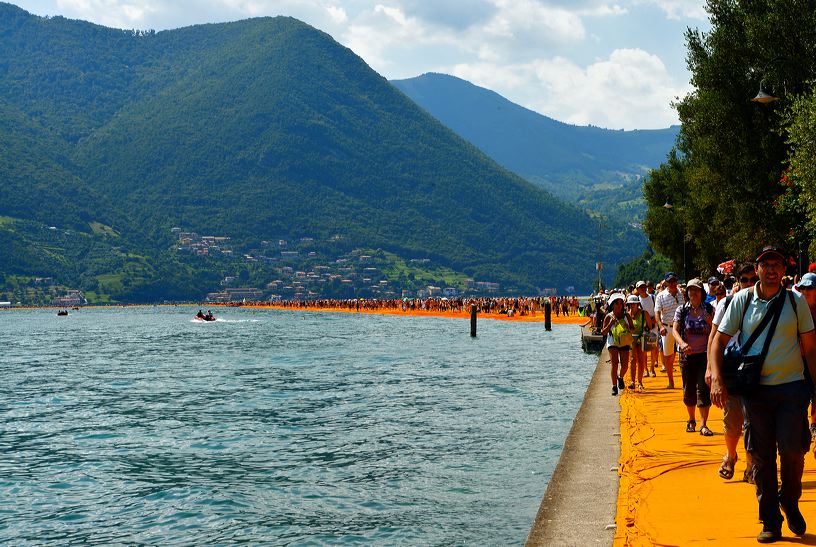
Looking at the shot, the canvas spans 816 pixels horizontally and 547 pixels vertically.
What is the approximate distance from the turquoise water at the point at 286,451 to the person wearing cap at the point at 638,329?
222 centimetres

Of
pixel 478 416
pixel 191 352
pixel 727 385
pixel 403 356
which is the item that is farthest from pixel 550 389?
pixel 191 352

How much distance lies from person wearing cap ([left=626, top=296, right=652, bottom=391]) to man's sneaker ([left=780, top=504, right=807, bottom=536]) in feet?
31.2

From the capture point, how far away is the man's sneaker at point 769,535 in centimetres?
684

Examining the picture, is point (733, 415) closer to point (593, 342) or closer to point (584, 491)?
point (584, 491)

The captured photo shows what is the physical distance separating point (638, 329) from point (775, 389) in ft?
33.4

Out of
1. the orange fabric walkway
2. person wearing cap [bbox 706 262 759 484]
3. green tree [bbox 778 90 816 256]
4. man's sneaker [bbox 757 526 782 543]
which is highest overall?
green tree [bbox 778 90 816 256]

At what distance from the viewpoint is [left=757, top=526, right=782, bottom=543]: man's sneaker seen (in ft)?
22.5

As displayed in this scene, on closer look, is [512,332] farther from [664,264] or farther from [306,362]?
[664,264]

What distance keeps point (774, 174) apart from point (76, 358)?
121ft

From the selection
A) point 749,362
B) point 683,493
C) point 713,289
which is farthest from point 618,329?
point 749,362

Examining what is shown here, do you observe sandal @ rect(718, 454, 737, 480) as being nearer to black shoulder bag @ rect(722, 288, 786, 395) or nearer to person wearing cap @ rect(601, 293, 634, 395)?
black shoulder bag @ rect(722, 288, 786, 395)

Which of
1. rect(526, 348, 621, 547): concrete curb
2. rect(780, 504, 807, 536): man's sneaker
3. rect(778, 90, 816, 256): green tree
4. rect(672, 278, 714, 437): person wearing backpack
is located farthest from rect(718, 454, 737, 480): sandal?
rect(778, 90, 816, 256): green tree

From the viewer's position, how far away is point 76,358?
49406mm

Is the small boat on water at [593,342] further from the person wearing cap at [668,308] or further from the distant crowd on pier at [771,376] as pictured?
the distant crowd on pier at [771,376]
